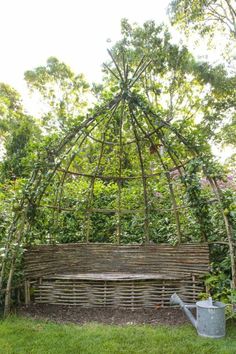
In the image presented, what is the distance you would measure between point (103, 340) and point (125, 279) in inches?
36.1

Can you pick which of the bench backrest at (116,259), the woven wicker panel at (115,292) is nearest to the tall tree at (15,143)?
the bench backrest at (116,259)


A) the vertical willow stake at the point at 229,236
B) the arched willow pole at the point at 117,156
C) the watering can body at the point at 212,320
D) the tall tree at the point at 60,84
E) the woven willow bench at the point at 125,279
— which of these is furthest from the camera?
→ the tall tree at the point at 60,84

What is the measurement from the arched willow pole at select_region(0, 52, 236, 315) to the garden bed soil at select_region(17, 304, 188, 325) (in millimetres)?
373

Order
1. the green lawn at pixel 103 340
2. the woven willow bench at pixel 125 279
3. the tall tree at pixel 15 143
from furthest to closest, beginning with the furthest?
the tall tree at pixel 15 143 < the woven willow bench at pixel 125 279 < the green lawn at pixel 103 340

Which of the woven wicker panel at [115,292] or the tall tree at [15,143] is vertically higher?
the tall tree at [15,143]

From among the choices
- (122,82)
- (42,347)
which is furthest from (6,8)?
(42,347)

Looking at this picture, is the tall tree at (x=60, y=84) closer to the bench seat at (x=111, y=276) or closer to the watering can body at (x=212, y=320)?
the bench seat at (x=111, y=276)

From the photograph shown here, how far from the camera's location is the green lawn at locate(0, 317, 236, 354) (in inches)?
90.1

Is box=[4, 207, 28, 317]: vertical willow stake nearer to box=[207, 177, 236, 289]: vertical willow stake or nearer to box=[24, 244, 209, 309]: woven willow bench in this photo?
box=[24, 244, 209, 309]: woven willow bench

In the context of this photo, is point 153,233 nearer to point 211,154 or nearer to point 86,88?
point 211,154

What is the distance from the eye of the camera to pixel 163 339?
2.46 meters

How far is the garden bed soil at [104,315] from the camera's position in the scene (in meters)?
2.94

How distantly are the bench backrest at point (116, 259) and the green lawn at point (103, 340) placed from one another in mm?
722

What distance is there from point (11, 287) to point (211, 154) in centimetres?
239
